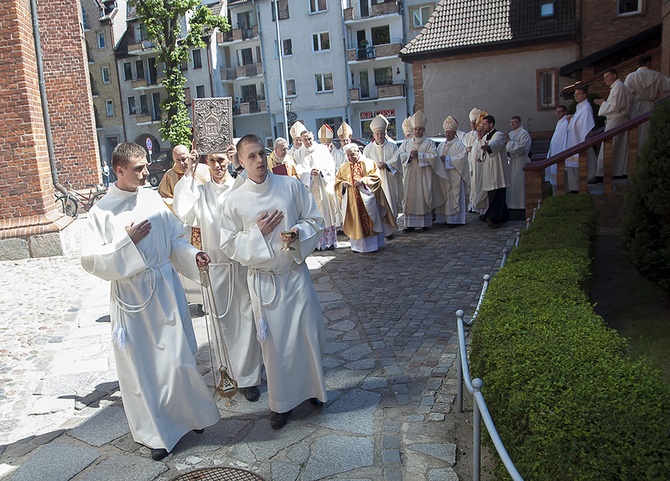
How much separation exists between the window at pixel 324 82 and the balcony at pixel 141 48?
1396 centimetres

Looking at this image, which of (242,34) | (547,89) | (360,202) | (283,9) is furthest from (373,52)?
(360,202)

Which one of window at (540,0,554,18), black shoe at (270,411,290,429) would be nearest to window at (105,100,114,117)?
window at (540,0,554,18)

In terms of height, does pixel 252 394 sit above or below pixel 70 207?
below

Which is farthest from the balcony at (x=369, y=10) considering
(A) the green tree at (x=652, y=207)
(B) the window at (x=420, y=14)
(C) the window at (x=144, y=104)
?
(A) the green tree at (x=652, y=207)

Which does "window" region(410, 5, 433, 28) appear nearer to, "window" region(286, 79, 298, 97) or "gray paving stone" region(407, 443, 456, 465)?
"window" region(286, 79, 298, 97)

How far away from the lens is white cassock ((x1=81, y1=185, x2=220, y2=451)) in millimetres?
4184

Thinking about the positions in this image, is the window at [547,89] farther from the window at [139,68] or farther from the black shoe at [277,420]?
the window at [139,68]

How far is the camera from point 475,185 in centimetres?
1387

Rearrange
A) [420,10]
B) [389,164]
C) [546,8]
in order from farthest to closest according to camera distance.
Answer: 1. [420,10]
2. [546,8]
3. [389,164]

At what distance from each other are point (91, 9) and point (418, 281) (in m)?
51.4

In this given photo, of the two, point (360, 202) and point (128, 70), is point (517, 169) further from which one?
point (128, 70)

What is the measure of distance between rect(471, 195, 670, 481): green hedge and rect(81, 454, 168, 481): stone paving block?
2.07 metres

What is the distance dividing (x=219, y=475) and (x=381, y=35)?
43.8 meters

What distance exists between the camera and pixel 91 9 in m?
52.0
